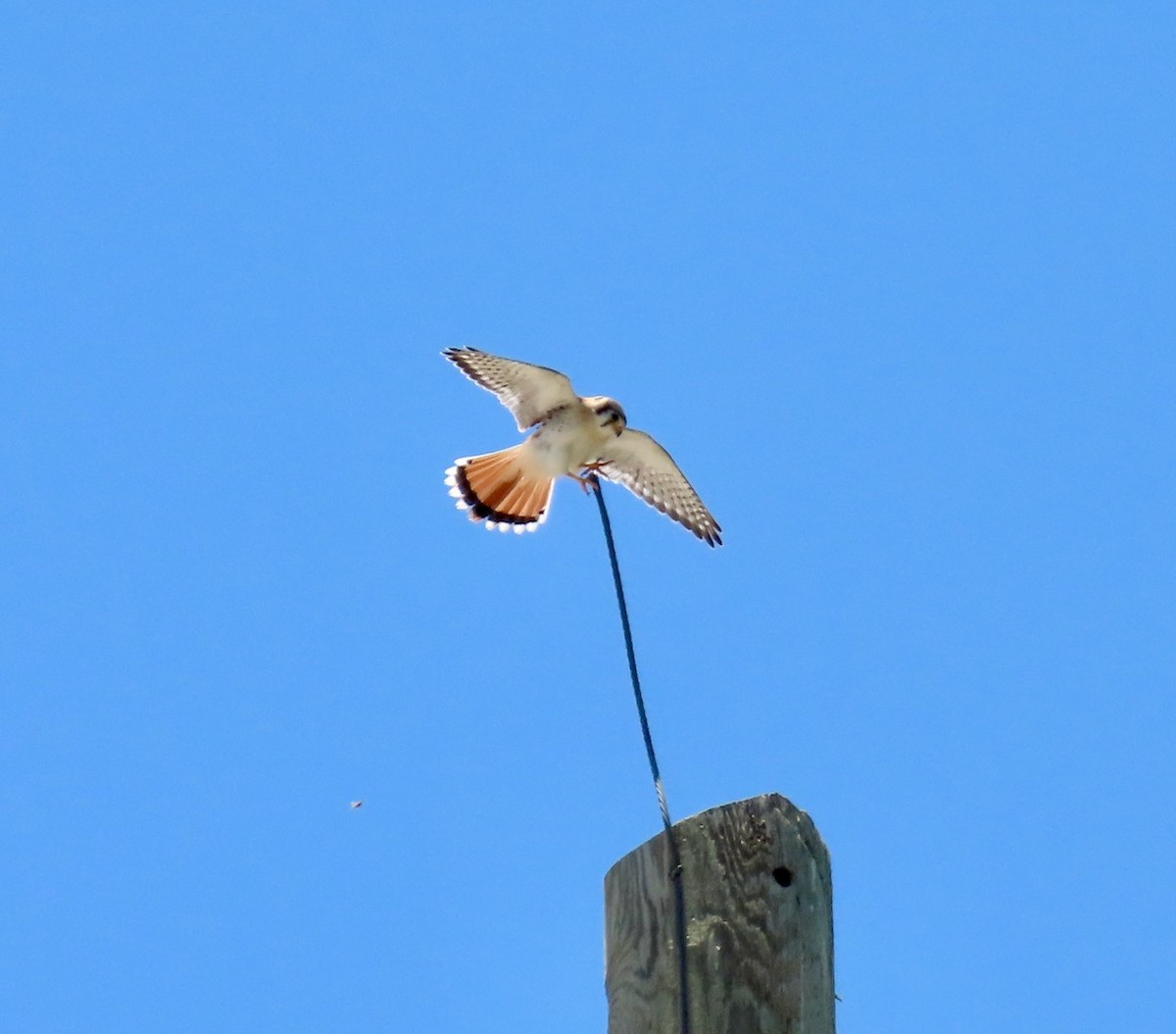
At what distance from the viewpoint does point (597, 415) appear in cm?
572

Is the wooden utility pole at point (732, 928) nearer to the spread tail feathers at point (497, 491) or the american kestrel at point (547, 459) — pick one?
the american kestrel at point (547, 459)

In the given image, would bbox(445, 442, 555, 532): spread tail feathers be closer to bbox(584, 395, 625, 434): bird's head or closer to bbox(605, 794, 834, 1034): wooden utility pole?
bbox(584, 395, 625, 434): bird's head

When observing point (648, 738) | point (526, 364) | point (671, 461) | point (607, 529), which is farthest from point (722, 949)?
point (671, 461)

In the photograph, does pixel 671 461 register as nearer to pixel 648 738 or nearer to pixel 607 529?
pixel 607 529

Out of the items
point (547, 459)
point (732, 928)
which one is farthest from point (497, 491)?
point (732, 928)

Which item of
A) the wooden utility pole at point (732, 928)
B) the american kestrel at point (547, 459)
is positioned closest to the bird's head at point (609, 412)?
the american kestrel at point (547, 459)

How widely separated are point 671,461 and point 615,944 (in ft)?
12.6

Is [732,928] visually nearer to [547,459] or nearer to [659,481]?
[547,459]

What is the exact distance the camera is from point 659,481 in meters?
6.32

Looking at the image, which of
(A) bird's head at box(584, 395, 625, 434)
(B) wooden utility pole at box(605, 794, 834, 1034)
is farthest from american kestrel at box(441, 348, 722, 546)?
(B) wooden utility pole at box(605, 794, 834, 1034)

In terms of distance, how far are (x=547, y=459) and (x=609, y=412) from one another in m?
0.30

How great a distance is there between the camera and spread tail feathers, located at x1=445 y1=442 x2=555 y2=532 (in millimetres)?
5980

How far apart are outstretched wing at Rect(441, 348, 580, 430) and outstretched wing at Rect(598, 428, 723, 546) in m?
A: 0.35

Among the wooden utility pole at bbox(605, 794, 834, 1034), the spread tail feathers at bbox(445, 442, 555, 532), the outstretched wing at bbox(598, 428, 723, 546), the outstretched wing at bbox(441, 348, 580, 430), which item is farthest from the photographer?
the outstretched wing at bbox(598, 428, 723, 546)
